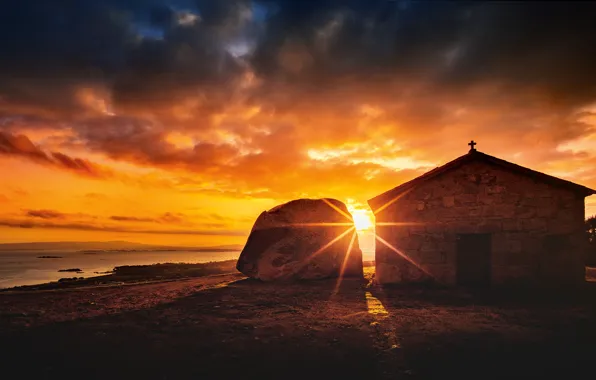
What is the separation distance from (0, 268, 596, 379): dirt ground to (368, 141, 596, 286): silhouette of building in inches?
44.6

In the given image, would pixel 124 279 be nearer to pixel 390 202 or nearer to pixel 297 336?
pixel 390 202

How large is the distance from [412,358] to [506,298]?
6818mm

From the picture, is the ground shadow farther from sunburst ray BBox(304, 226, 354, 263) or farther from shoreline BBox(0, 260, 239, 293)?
shoreline BBox(0, 260, 239, 293)

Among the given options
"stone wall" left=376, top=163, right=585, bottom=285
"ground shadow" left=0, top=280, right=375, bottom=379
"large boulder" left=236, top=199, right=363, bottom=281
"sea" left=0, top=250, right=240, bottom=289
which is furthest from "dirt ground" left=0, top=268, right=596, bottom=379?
"sea" left=0, top=250, right=240, bottom=289

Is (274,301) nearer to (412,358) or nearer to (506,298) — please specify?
(412,358)

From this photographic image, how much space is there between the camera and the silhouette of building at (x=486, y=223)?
11359 millimetres

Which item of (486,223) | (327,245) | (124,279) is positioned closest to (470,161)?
(486,223)

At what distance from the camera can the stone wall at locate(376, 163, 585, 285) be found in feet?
37.3

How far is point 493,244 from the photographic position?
11.8 m

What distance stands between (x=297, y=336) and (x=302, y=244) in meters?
7.77

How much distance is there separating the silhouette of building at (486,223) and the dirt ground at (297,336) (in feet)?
3.71

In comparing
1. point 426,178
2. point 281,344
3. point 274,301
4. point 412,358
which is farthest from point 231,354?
point 426,178

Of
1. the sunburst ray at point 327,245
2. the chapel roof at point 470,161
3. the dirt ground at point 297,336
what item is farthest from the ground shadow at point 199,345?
→ the chapel roof at point 470,161

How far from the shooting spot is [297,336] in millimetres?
6422
